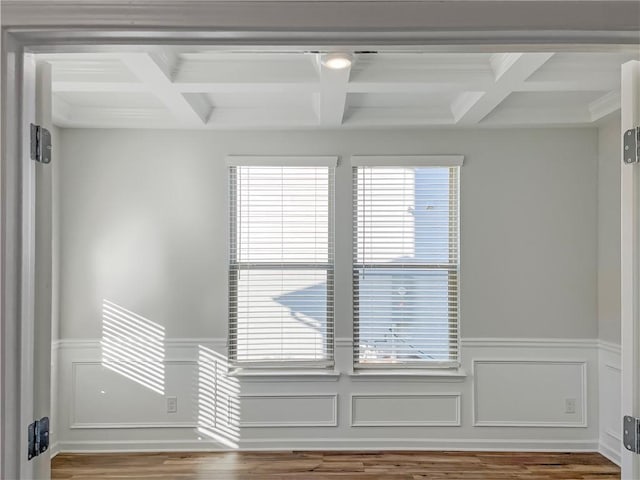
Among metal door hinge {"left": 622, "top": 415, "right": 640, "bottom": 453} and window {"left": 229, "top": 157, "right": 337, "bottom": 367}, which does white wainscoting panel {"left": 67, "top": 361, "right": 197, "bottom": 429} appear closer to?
window {"left": 229, "top": 157, "right": 337, "bottom": 367}

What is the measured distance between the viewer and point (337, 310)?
4.09m

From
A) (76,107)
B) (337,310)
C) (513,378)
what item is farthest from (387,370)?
(76,107)

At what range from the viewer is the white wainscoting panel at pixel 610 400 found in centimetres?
376

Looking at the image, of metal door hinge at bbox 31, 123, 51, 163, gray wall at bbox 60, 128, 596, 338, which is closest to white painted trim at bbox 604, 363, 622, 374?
gray wall at bbox 60, 128, 596, 338

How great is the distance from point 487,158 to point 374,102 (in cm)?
105

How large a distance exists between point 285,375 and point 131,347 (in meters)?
→ 1.24

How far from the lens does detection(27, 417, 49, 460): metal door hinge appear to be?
126 cm

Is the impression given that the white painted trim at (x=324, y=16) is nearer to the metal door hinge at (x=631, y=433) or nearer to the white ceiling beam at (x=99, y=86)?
the metal door hinge at (x=631, y=433)

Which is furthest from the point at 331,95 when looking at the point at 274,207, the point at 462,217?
the point at 462,217

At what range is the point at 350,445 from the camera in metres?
4.04

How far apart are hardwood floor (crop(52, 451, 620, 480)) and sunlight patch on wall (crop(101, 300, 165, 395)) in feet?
1.92

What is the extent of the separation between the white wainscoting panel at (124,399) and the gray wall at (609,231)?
322 centimetres

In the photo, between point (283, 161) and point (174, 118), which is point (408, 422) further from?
point (174, 118)

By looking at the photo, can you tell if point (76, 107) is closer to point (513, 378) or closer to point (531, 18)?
point (531, 18)
